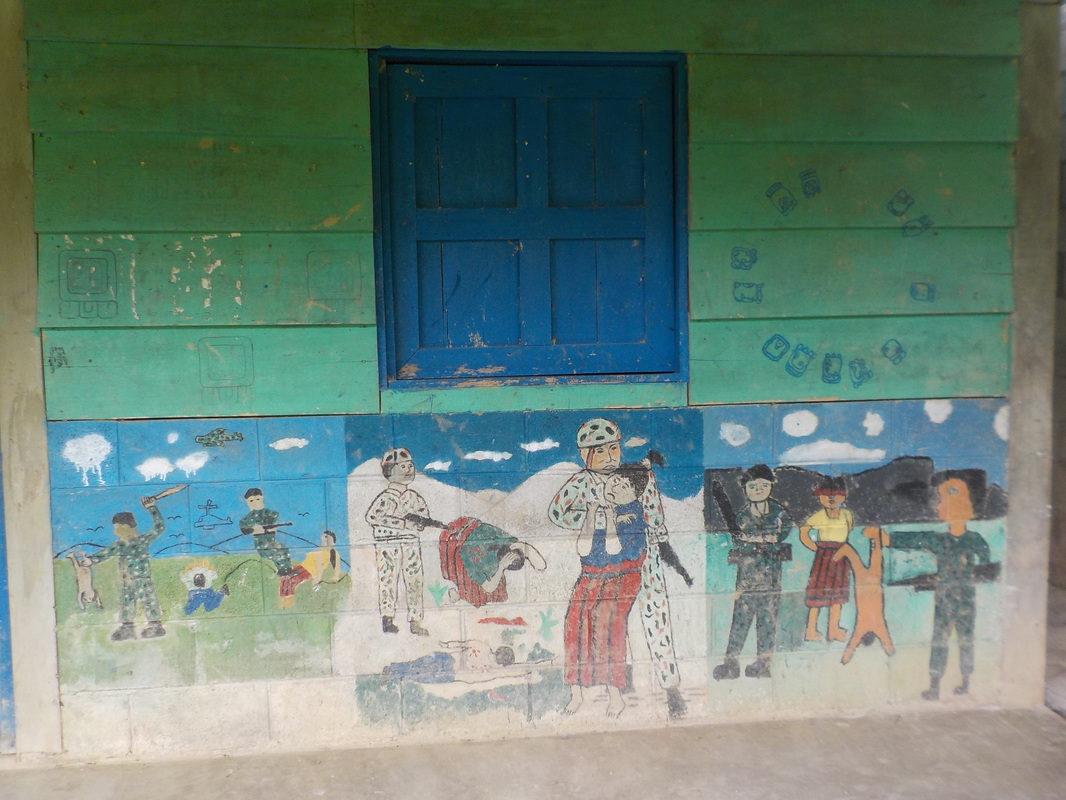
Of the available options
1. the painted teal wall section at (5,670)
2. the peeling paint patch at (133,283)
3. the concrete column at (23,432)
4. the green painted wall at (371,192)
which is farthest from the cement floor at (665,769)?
the peeling paint patch at (133,283)

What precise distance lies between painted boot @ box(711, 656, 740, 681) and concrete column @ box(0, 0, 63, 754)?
243 centimetres

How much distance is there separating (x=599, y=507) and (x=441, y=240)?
3.82 ft

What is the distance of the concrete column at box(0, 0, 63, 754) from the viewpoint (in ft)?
9.42

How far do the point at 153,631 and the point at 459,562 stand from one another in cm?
113

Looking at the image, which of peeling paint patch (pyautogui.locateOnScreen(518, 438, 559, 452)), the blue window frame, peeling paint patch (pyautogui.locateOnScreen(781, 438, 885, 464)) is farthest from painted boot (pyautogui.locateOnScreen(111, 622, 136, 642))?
peeling paint patch (pyautogui.locateOnScreen(781, 438, 885, 464))

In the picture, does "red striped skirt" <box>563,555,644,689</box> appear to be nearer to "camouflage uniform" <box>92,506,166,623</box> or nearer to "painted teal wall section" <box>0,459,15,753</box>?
"camouflage uniform" <box>92,506,166,623</box>

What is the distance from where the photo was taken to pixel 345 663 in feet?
10.2

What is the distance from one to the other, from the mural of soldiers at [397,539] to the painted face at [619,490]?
69cm

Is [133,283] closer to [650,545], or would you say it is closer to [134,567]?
[134,567]

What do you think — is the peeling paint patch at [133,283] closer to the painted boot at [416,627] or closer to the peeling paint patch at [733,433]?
the painted boot at [416,627]

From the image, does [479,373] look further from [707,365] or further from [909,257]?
[909,257]

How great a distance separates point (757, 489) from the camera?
321 cm

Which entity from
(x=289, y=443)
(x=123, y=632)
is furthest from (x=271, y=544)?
(x=123, y=632)

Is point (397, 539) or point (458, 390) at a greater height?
point (458, 390)
